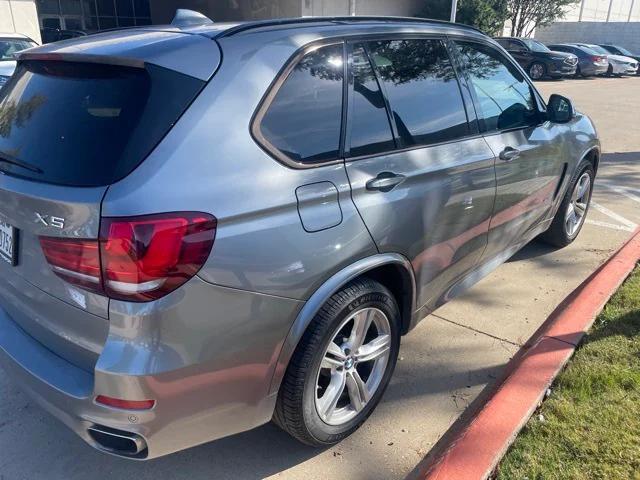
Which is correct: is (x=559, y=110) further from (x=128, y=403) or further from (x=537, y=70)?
(x=537, y=70)

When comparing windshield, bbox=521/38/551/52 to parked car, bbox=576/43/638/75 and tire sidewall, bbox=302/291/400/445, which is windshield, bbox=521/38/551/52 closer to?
parked car, bbox=576/43/638/75

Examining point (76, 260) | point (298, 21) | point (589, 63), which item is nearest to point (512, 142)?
point (298, 21)

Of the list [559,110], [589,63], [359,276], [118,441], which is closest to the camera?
[118,441]

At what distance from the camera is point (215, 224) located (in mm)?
1954

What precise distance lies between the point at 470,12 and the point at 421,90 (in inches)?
1262

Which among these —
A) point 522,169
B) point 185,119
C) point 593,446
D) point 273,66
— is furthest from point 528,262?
point 185,119

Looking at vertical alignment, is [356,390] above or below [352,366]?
below

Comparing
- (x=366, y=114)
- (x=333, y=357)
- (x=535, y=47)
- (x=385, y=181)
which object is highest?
(x=366, y=114)

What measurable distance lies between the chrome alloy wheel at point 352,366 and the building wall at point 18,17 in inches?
869

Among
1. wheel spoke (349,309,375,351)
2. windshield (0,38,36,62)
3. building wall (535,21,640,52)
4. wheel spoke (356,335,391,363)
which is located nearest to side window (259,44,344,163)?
wheel spoke (349,309,375,351)

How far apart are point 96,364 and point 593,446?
7.09ft

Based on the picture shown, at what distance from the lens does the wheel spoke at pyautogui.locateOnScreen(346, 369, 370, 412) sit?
2.69 metres

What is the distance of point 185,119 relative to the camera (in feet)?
6.53

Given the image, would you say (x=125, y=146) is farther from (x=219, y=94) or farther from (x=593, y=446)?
(x=593, y=446)
